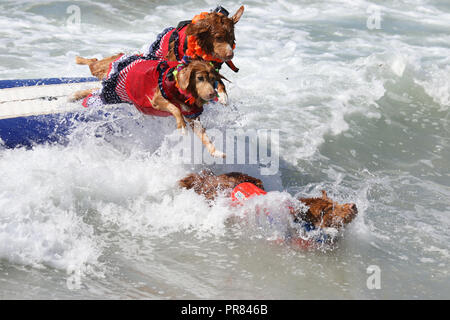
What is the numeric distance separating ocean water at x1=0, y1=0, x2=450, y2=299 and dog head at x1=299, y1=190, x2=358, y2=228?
24cm

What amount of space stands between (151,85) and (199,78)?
19.4 inches

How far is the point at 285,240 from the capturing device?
4.22 m

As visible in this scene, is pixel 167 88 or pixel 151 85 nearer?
pixel 167 88

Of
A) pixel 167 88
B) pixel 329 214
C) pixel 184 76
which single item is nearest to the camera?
pixel 329 214

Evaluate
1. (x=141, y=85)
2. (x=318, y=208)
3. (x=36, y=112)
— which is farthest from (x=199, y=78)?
(x=36, y=112)

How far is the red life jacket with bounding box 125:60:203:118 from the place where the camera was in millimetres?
4375

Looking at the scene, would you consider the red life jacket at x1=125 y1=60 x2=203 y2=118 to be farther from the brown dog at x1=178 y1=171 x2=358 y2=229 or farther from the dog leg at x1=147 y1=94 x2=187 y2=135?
the brown dog at x1=178 y1=171 x2=358 y2=229

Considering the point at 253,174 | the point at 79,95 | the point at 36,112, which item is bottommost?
the point at 253,174

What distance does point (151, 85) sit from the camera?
453 centimetres

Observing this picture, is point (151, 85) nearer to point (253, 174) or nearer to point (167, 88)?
point (167, 88)

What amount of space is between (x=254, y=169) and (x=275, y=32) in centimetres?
678

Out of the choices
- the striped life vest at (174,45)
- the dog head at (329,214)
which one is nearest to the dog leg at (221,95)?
the striped life vest at (174,45)
